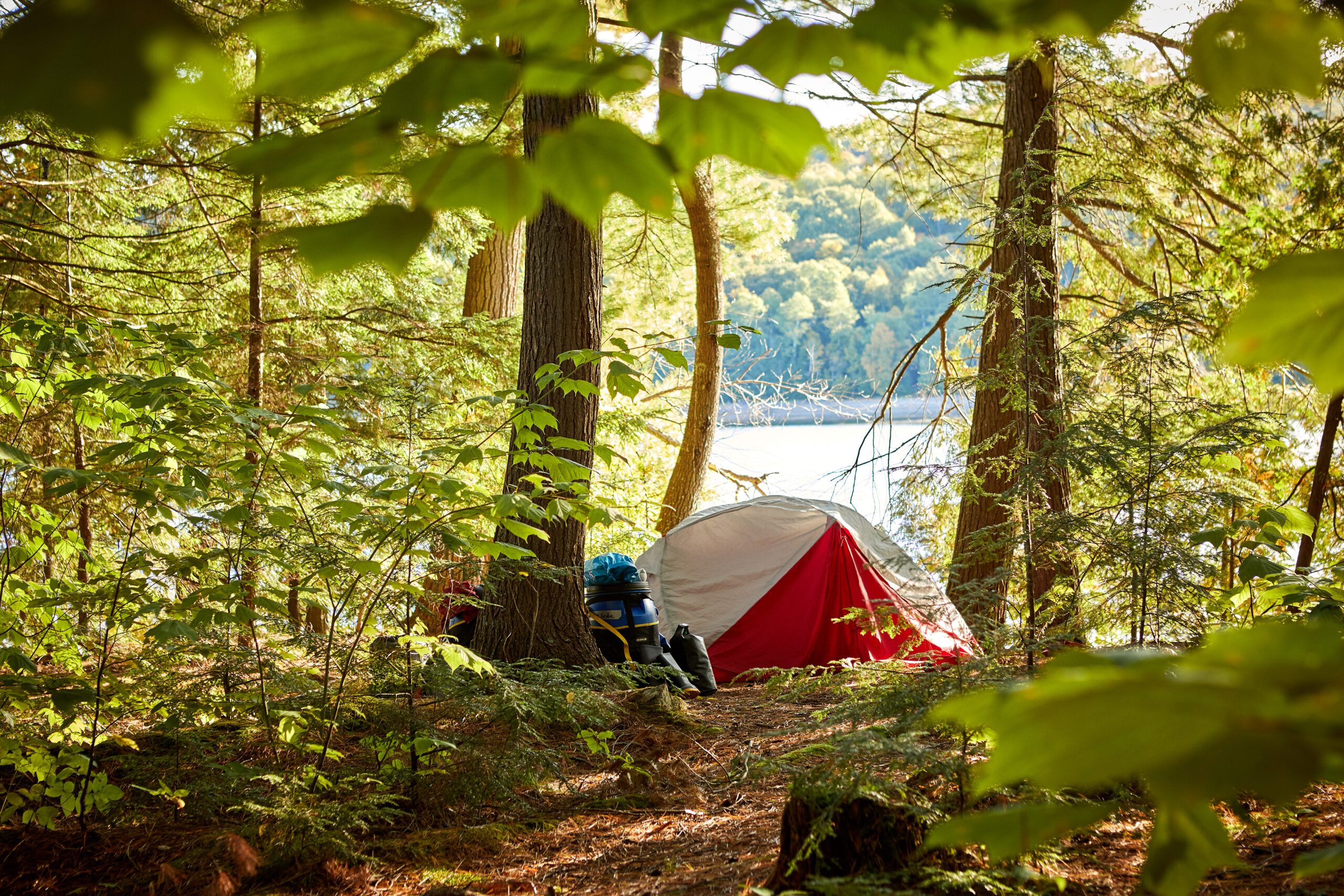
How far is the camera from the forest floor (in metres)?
2.04

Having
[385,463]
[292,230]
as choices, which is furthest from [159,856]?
[292,230]

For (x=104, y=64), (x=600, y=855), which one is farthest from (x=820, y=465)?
(x=104, y=64)

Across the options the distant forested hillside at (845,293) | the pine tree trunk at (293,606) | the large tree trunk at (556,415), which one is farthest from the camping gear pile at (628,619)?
the distant forested hillside at (845,293)

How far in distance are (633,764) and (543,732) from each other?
44 cm

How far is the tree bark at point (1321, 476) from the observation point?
3.64 metres

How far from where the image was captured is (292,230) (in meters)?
0.48

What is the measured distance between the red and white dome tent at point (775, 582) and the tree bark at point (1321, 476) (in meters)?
2.25

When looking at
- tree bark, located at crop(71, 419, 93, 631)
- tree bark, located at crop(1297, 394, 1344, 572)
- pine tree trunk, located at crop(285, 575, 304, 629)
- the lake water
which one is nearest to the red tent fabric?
the lake water

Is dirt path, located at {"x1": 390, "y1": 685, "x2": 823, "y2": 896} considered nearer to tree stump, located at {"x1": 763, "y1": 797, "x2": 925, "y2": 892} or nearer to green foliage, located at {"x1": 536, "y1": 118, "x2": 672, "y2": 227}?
tree stump, located at {"x1": 763, "y1": 797, "x2": 925, "y2": 892}

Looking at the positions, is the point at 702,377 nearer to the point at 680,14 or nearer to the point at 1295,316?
the point at 680,14

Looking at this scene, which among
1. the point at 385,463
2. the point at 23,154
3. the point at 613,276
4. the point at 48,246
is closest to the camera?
the point at 385,463

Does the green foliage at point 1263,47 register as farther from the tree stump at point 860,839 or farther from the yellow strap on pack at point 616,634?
the yellow strap on pack at point 616,634

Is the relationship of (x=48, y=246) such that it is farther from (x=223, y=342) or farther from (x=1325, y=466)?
(x=1325, y=466)

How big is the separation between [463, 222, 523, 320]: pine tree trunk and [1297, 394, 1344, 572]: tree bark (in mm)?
6075
